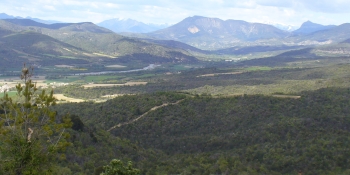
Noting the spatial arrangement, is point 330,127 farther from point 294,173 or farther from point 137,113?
point 137,113

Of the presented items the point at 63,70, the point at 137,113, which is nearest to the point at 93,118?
the point at 137,113

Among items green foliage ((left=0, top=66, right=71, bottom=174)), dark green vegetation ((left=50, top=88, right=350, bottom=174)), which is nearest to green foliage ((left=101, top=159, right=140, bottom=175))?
green foliage ((left=0, top=66, right=71, bottom=174))

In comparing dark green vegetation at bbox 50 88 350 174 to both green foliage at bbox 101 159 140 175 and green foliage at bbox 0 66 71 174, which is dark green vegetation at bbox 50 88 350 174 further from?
green foliage at bbox 0 66 71 174

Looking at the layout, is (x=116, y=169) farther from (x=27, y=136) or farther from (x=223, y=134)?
(x=223, y=134)

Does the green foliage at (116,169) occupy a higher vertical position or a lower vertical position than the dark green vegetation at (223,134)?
higher

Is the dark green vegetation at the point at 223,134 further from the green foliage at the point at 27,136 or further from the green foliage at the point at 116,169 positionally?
the green foliage at the point at 27,136

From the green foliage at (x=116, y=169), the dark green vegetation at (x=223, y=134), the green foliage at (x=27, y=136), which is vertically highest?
the green foliage at (x=27, y=136)

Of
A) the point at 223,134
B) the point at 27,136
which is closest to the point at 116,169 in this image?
the point at 27,136

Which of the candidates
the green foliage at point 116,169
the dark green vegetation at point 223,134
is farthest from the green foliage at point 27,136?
the dark green vegetation at point 223,134
